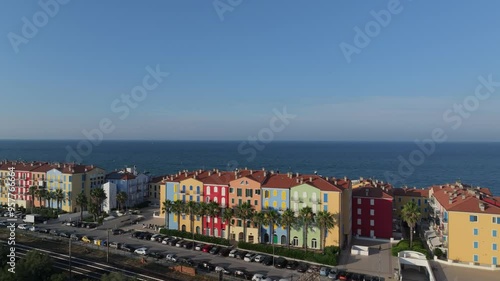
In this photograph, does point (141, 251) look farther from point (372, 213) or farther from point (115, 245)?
point (372, 213)

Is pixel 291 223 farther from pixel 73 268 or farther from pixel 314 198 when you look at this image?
pixel 73 268

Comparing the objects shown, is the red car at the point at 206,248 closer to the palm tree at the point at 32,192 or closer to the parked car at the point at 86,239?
the parked car at the point at 86,239

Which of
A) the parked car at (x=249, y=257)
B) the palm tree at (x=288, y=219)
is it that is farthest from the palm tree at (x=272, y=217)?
the parked car at (x=249, y=257)

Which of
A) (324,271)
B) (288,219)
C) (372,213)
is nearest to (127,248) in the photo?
(288,219)

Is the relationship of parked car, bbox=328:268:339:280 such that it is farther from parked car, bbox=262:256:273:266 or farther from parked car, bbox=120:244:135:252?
parked car, bbox=120:244:135:252

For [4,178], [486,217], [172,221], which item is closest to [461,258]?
[486,217]

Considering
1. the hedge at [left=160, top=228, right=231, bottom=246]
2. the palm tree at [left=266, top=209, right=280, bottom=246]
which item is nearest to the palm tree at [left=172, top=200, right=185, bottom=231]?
the hedge at [left=160, top=228, right=231, bottom=246]
